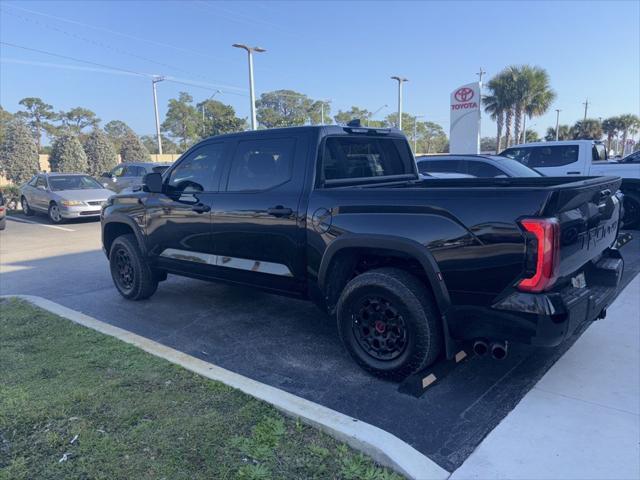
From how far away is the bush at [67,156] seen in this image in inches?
1013

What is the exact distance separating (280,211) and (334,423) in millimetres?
1861

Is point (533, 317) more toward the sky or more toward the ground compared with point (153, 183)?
more toward the ground

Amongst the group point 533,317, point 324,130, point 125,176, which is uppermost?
point 324,130

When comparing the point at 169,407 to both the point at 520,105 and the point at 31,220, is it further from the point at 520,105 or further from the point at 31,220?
the point at 520,105

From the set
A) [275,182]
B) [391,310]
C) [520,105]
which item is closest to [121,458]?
[391,310]

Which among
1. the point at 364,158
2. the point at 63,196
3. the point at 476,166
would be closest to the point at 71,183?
the point at 63,196

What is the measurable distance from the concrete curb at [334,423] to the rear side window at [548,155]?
1076 cm

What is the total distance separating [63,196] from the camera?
14750 mm

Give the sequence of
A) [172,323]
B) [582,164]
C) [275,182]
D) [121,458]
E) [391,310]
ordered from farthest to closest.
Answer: [582,164] < [172,323] < [275,182] < [391,310] < [121,458]

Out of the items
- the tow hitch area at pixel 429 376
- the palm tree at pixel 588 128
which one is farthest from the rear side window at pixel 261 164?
the palm tree at pixel 588 128

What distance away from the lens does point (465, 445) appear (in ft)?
9.66

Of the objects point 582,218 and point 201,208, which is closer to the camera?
point 582,218

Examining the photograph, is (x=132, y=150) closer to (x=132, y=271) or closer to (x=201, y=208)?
(x=132, y=271)

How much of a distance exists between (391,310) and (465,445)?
1.03 metres
